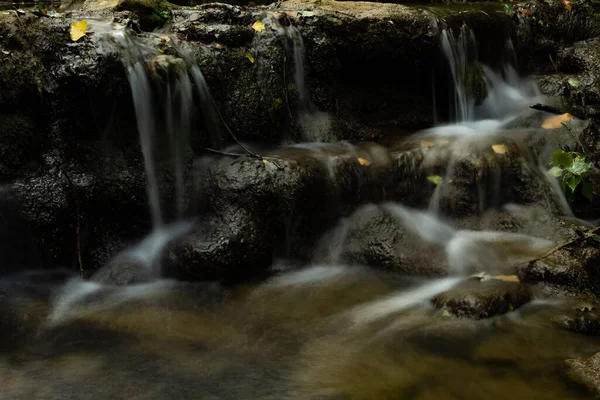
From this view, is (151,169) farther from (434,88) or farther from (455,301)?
(434,88)

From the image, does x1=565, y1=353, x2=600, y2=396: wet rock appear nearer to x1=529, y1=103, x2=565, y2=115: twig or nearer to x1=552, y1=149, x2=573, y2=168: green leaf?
x1=552, y1=149, x2=573, y2=168: green leaf

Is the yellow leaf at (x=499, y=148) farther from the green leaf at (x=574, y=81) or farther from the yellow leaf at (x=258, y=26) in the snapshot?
the yellow leaf at (x=258, y=26)

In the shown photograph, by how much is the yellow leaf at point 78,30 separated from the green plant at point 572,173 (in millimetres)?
4833

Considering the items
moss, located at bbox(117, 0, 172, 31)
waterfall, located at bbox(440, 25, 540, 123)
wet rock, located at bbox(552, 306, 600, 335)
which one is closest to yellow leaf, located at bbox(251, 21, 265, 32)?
moss, located at bbox(117, 0, 172, 31)

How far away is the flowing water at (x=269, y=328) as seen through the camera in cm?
345

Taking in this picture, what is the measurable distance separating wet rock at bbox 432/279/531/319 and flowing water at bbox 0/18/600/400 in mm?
75

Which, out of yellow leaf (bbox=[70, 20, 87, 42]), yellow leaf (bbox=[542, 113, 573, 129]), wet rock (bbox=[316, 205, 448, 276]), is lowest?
wet rock (bbox=[316, 205, 448, 276])

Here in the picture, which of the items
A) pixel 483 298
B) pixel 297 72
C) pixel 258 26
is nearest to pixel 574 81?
pixel 297 72

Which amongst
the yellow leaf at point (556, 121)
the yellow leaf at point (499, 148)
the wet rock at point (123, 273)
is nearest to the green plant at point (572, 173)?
the yellow leaf at point (499, 148)

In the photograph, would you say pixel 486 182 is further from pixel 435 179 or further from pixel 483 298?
pixel 483 298

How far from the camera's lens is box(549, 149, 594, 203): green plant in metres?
5.60

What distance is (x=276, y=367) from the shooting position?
12.1 feet

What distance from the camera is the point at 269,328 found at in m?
4.23

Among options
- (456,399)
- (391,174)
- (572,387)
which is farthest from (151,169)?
(572,387)
